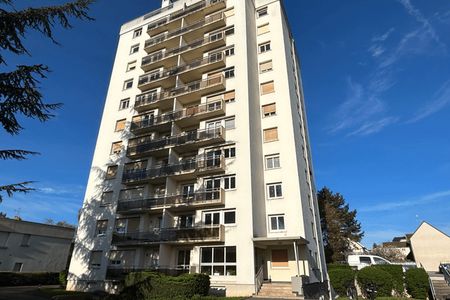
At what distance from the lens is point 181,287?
1684 centimetres

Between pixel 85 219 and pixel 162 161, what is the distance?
9.51m

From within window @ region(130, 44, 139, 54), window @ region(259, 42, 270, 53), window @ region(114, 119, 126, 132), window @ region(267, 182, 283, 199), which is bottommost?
window @ region(267, 182, 283, 199)

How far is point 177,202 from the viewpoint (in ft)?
79.5

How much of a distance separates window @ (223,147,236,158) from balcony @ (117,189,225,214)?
10.9 feet

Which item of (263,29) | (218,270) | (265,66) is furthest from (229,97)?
(218,270)

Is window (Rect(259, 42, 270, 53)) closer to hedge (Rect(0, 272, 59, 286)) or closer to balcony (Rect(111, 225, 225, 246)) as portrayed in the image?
balcony (Rect(111, 225, 225, 246))

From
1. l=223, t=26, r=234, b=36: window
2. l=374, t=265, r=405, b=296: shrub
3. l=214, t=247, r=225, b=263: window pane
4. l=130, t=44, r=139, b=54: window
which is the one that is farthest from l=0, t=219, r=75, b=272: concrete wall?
l=374, t=265, r=405, b=296: shrub

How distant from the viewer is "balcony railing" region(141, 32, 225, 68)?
30.8 metres

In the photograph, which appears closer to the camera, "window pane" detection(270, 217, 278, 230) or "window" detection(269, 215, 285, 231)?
"window" detection(269, 215, 285, 231)

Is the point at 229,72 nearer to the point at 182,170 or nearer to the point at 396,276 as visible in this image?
the point at 182,170

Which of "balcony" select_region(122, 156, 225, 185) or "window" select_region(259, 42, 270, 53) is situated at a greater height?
"window" select_region(259, 42, 270, 53)

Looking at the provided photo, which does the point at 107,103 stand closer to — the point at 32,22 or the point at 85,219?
the point at 85,219

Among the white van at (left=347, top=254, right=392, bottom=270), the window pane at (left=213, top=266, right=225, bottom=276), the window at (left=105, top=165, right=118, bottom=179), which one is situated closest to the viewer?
the window pane at (left=213, top=266, right=225, bottom=276)

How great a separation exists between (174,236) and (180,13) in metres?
26.0
